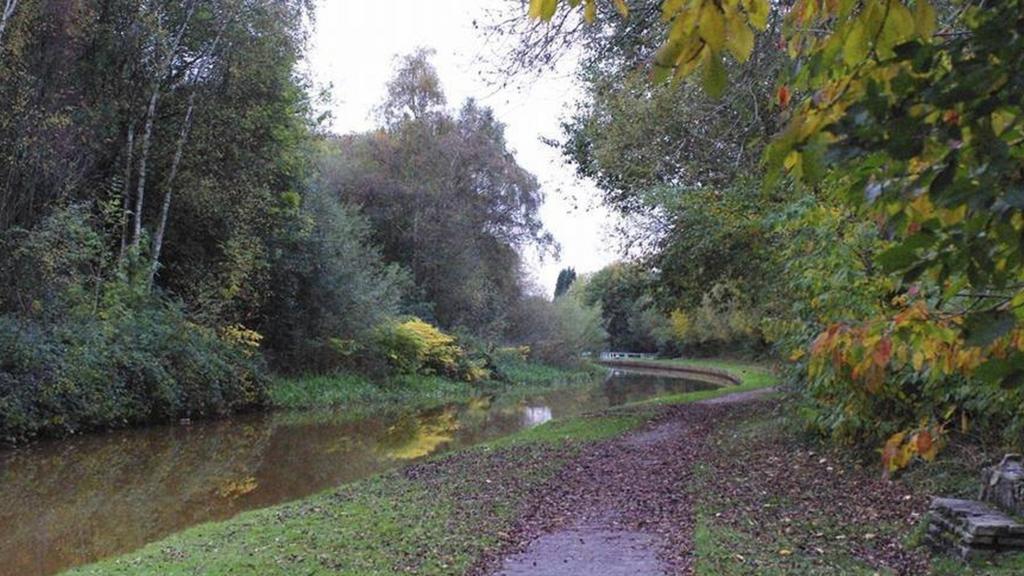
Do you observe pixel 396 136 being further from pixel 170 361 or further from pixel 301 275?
pixel 170 361

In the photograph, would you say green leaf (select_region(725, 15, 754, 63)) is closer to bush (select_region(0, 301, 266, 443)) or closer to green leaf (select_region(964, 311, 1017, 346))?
green leaf (select_region(964, 311, 1017, 346))

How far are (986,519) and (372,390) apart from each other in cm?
2466

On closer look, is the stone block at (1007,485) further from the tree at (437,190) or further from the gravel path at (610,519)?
the tree at (437,190)

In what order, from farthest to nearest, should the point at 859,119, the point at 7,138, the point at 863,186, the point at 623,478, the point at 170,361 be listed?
the point at 170,361
the point at 7,138
the point at 623,478
the point at 863,186
the point at 859,119

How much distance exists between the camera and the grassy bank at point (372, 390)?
24.7m

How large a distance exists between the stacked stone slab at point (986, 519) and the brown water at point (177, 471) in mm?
7897

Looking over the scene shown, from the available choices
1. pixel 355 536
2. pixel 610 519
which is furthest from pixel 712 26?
pixel 610 519

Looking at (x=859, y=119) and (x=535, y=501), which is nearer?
(x=859, y=119)

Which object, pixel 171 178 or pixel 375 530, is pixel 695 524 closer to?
pixel 375 530

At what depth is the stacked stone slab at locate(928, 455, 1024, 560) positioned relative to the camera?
209 inches

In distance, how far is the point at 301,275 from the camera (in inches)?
1064

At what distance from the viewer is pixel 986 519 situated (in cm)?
545

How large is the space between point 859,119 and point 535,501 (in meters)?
7.95

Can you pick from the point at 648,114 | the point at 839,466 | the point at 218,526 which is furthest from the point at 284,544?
the point at 648,114
